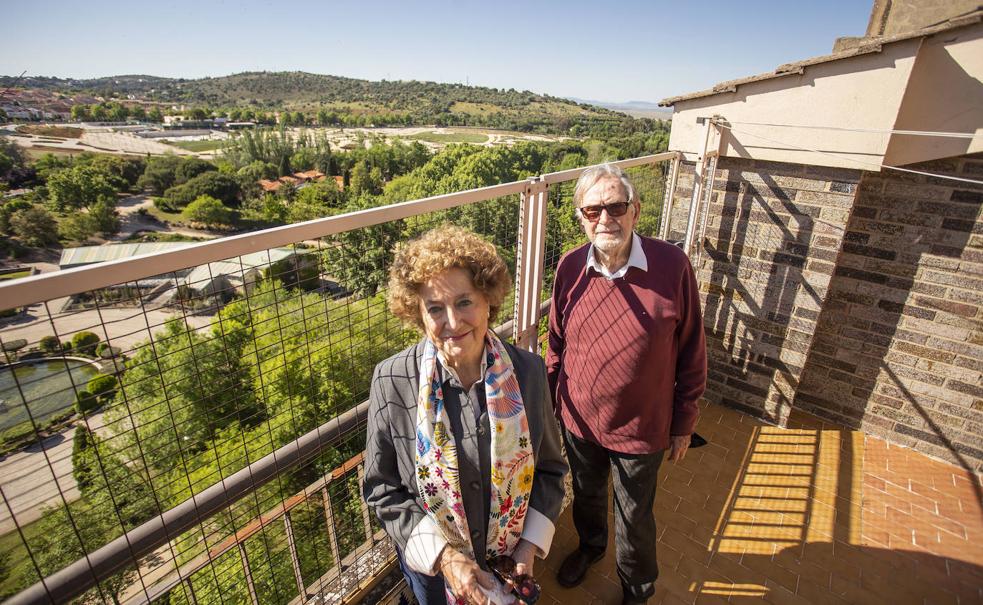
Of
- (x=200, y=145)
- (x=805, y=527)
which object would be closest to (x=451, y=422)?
(x=805, y=527)

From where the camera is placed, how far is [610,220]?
193cm

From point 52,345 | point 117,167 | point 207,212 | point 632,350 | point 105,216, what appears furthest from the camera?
point 117,167

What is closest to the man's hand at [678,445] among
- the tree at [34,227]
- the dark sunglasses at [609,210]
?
the dark sunglasses at [609,210]

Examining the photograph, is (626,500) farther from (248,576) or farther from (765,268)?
(765,268)

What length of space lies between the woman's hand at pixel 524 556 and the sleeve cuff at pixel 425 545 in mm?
266

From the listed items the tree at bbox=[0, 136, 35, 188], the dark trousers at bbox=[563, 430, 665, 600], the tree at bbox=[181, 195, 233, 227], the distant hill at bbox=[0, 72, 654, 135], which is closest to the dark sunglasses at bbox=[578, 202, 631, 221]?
the dark trousers at bbox=[563, 430, 665, 600]

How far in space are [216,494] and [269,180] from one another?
7993cm

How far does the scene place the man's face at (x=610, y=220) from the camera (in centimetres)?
192

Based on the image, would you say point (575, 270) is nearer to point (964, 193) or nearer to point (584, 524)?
point (584, 524)

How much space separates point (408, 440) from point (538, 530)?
55cm

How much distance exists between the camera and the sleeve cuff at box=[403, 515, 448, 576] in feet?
4.88

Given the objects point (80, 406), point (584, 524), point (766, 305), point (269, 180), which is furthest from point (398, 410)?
point (269, 180)

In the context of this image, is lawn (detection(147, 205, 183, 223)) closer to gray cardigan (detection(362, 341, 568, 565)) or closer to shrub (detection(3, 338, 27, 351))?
shrub (detection(3, 338, 27, 351))

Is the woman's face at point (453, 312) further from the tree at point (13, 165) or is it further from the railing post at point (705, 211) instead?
the tree at point (13, 165)
